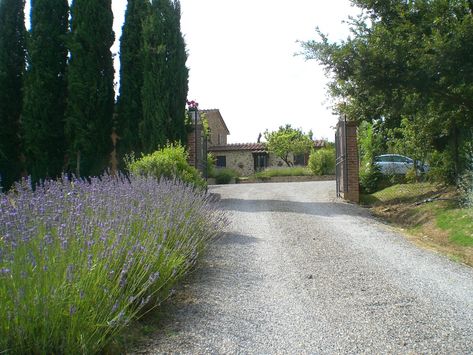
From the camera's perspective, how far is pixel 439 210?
1041 centimetres

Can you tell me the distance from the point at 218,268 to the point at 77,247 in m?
2.76

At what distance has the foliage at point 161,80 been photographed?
523 inches

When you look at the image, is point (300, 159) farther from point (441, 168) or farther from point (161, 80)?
point (161, 80)

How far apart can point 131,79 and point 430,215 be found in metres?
8.92

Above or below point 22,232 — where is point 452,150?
above

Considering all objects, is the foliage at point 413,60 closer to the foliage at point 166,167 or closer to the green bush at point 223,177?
the foliage at point 166,167

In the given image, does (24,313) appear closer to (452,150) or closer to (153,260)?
(153,260)

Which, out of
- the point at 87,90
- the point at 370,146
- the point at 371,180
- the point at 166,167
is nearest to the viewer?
the point at 166,167

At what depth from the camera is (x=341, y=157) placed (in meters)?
14.2

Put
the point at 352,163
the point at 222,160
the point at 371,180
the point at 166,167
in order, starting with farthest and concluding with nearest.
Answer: the point at 222,160 → the point at 371,180 → the point at 352,163 → the point at 166,167

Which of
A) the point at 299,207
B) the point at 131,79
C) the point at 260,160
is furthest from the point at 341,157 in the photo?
the point at 260,160

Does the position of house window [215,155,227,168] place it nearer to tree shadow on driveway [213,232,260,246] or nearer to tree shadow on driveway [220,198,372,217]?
tree shadow on driveway [220,198,372,217]

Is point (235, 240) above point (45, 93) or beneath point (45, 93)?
beneath

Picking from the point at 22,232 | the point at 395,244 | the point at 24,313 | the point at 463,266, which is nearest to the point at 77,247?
the point at 22,232
